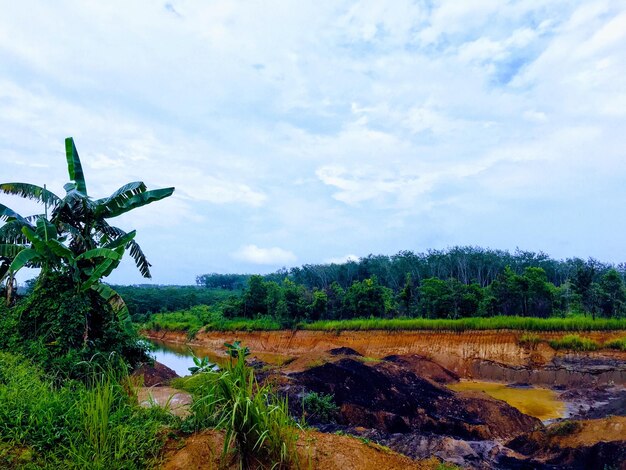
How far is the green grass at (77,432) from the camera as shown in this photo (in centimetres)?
407

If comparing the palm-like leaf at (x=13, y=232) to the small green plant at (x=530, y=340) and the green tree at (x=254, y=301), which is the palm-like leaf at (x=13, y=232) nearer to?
the small green plant at (x=530, y=340)

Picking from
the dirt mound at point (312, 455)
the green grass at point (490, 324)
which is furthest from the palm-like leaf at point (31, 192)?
the green grass at point (490, 324)

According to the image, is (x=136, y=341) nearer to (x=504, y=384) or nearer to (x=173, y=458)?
(x=173, y=458)

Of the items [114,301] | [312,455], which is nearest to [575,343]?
[114,301]

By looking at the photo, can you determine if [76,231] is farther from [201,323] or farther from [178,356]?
[201,323]

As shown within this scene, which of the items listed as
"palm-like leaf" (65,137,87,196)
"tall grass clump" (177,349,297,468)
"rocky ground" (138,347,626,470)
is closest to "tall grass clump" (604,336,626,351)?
"rocky ground" (138,347,626,470)

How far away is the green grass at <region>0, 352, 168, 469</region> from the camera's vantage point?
4.07 m

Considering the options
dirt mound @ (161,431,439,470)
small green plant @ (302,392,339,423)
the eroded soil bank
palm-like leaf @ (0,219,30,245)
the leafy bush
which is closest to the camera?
dirt mound @ (161,431,439,470)

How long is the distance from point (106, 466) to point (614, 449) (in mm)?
11097

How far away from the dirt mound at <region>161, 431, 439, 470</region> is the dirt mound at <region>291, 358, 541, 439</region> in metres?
9.13

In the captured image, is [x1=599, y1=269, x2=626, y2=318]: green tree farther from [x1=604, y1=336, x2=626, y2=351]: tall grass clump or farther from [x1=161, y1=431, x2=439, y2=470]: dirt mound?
[x1=161, y1=431, x2=439, y2=470]: dirt mound

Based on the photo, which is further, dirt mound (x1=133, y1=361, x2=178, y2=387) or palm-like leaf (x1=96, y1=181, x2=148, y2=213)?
dirt mound (x1=133, y1=361, x2=178, y2=387)

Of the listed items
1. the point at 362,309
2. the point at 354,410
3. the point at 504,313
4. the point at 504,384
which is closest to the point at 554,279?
the point at 504,313

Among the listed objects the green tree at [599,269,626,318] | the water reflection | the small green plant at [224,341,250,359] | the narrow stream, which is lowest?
the water reflection
